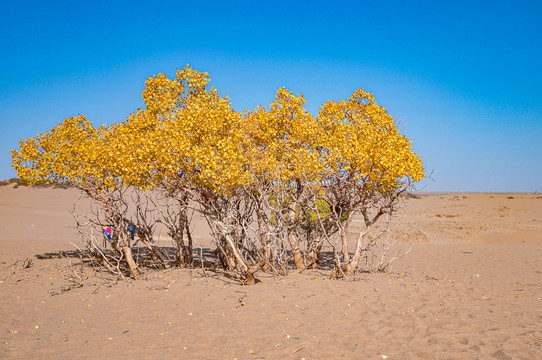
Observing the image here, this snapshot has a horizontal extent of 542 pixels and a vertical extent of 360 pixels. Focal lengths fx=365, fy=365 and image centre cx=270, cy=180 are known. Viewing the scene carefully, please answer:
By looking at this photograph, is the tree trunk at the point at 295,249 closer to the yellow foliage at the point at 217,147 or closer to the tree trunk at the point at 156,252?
the yellow foliage at the point at 217,147

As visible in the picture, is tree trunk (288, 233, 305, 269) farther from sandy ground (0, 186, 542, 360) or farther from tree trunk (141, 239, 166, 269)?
tree trunk (141, 239, 166, 269)

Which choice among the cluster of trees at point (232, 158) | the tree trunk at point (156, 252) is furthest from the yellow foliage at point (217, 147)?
the tree trunk at point (156, 252)

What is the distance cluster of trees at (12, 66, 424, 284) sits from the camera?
336 inches

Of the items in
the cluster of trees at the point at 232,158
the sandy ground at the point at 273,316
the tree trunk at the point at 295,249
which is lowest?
the sandy ground at the point at 273,316

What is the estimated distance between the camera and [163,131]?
8.81m

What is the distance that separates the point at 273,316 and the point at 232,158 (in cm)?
340

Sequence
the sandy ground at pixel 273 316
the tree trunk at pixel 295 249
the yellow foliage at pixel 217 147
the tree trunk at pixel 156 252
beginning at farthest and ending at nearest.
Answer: the tree trunk at pixel 295 249 < the tree trunk at pixel 156 252 < the yellow foliage at pixel 217 147 < the sandy ground at pixel 273 316

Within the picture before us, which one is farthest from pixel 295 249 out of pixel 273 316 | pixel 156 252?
pixel 273 316

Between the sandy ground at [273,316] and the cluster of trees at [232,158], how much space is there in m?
1.23

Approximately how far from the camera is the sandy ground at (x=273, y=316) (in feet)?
17.2

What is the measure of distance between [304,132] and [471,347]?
19.7ft

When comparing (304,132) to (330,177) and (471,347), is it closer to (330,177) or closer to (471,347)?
(330,177)

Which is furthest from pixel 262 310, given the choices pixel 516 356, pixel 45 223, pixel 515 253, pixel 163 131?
pixel 45 223

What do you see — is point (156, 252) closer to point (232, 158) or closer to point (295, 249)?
point (295, 249)
